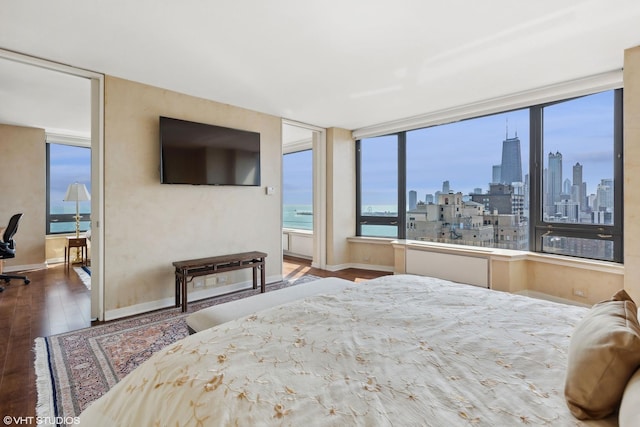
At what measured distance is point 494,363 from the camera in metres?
1.18

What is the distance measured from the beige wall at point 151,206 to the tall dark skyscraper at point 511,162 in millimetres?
3531

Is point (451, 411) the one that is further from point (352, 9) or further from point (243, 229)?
point (243, 229)

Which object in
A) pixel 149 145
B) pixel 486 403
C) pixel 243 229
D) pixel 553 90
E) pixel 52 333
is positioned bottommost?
pixel 52 333

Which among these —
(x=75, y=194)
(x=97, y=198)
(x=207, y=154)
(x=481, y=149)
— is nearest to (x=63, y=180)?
(x=75, y=194)

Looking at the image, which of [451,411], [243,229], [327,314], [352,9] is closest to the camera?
[451,411]

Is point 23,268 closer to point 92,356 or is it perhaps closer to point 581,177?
point 92,356

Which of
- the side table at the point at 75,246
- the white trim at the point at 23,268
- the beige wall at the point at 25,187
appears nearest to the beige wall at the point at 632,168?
the side table at the point at 75,246

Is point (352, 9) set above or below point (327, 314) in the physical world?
above

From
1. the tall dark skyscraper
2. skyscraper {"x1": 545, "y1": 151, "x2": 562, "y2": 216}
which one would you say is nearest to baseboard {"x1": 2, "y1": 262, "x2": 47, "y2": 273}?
the tall dark skyscraper

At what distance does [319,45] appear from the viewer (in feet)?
8.83

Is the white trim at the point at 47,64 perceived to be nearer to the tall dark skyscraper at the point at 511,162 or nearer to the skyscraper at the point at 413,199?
the skyscraper at the point at 413,199

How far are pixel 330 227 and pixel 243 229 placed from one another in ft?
5.85

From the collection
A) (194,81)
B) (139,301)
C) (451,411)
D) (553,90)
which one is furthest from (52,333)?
(553,90)

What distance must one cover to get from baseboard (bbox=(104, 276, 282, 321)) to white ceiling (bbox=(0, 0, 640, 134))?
2.46 meters
